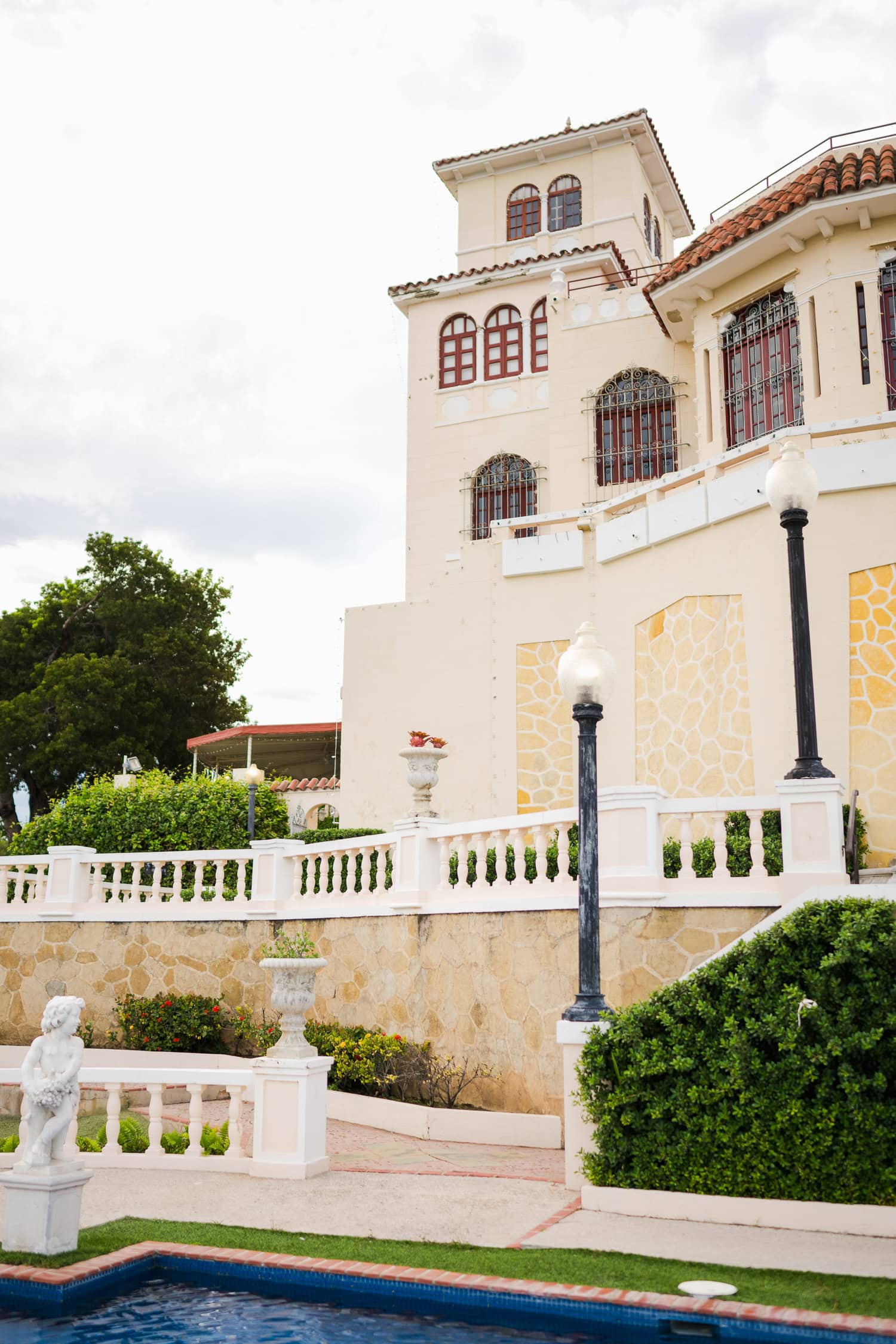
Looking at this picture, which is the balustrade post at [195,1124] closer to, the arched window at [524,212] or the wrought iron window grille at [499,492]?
the wrought iron window grille at [499,492]

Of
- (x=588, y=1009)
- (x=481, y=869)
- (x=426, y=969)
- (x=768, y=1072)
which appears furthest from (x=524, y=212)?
(x=768, y=1072)

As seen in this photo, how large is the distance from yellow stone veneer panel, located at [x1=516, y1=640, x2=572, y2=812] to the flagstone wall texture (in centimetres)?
511

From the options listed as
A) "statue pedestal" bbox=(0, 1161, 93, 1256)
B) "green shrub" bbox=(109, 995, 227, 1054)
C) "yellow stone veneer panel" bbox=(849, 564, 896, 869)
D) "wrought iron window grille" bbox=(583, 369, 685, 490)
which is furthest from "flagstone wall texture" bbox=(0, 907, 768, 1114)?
"wrought iron window grille" bbox=(583, 369, 685, 490)

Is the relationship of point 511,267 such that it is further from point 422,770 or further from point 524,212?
point 422,770

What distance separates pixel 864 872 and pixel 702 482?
7.02m

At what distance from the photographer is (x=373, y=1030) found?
14.4 meters

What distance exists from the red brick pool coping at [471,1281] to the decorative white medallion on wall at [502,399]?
2134 centimetres

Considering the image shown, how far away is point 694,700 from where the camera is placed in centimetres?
1686

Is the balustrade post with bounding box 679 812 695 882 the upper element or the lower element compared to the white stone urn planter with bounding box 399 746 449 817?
lower

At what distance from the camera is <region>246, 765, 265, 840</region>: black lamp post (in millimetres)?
22109

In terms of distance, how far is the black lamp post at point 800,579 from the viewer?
404 inches

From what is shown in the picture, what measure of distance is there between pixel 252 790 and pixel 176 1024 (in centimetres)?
665

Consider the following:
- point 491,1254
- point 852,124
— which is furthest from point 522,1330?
point 852,124

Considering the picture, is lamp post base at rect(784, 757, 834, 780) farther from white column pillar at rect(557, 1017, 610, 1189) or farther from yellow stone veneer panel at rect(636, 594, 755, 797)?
yellow stone veneer panel at rect(636, 594, 755, 797)
